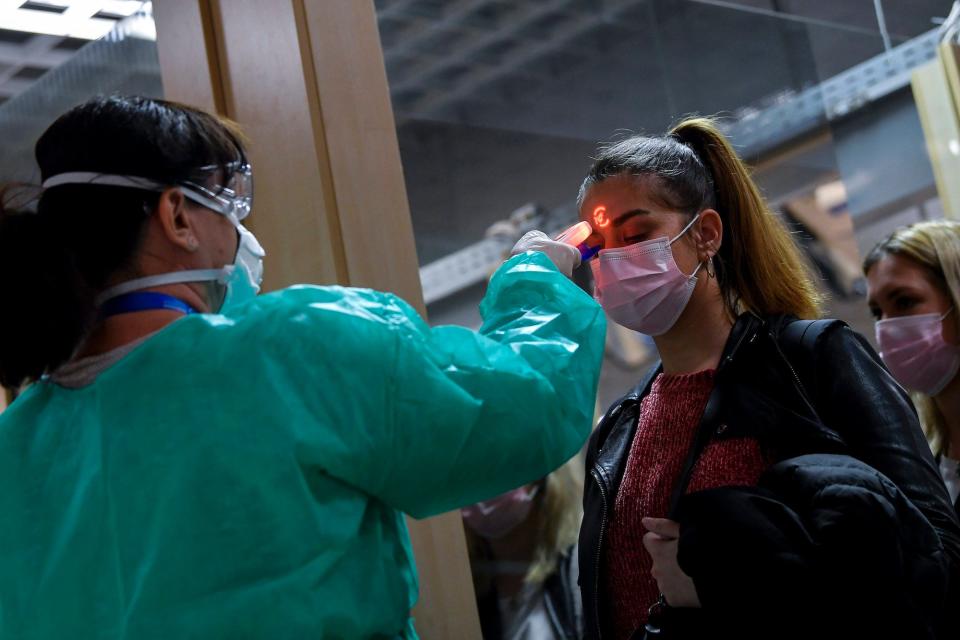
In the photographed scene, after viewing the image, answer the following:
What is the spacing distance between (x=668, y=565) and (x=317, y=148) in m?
1.14

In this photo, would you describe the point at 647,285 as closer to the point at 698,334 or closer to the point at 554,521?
the point at 698,334

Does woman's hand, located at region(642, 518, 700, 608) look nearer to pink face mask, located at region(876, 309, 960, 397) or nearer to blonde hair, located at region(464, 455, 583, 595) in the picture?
blonde hair, located at region(464, 455, 583, 595)

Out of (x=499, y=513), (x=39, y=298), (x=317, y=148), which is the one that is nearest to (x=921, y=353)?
(x=499, y=513)

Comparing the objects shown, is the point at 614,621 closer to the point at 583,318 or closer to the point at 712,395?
the point at 712,395

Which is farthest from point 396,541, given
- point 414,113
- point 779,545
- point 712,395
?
point 414,113

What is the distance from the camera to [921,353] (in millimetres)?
2996

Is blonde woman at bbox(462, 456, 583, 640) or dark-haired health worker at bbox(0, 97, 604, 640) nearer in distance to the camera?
dark-haired health worker at bbox(0, 97, 604, 640)

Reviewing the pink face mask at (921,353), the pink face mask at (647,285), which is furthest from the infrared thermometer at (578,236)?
the pink face mask at (921,353)

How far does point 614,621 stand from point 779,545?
475 mm

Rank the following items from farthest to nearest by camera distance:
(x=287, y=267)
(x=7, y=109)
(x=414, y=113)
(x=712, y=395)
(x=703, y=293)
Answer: (x=414, y=113) → (x=7, y=109) → (x=287, y=267) → (x=703, y=293) → (x=712, y=395)

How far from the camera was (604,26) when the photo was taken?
3590 millimetres

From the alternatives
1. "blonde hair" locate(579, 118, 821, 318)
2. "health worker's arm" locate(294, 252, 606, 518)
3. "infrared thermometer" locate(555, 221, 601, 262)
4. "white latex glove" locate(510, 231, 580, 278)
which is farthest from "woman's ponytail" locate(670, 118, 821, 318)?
"health worker's arm" locate(294, 252, 606, 518)

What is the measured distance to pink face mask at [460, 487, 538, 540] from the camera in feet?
9.88

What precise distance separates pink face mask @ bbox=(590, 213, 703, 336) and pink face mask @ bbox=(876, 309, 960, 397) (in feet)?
3.99
